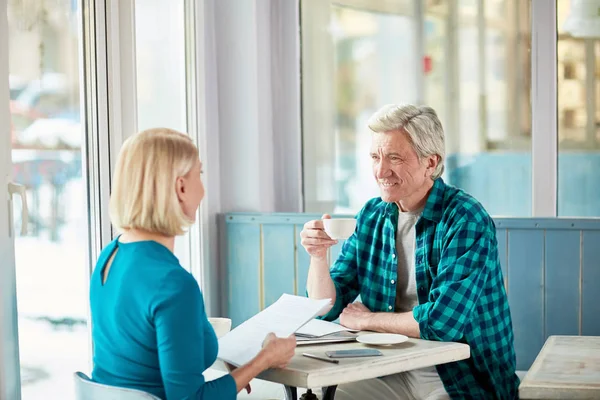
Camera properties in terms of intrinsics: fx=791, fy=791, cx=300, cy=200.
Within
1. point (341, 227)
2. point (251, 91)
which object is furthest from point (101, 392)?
point (251, 91)

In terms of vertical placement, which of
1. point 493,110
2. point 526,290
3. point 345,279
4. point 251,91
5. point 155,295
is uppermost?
point 251,91

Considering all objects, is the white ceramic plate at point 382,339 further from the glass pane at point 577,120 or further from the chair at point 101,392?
the glass pane at point 577,120

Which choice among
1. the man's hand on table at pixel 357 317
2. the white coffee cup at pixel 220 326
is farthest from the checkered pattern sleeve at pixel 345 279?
the white coffee cup at pixel 220 326

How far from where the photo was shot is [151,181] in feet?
5.10

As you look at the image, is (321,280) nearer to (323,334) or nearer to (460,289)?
(323,334)

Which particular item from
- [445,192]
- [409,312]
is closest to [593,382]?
[409,312]

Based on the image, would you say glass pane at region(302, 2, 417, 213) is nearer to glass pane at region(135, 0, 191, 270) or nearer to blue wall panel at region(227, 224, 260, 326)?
blue wall panel at region(227, 224, 260, 326)

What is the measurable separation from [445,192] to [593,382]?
0.79m

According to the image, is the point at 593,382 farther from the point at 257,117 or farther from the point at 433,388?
the point at 257,117

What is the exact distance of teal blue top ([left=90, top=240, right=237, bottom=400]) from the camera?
1470 millimetres

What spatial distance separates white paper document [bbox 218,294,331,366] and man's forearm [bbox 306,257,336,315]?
27 centimetres

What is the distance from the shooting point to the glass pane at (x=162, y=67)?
2.87m

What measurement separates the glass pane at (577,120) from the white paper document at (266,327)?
156 centimetres

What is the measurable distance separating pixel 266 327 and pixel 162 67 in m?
1.50
